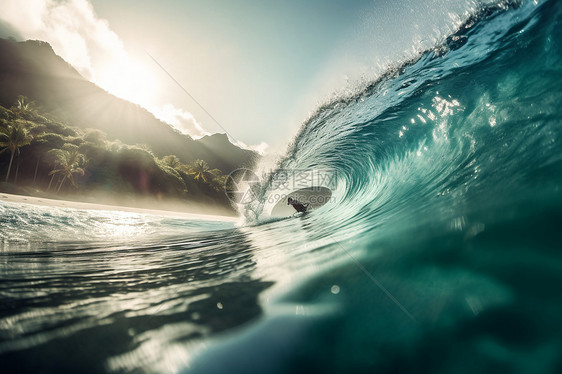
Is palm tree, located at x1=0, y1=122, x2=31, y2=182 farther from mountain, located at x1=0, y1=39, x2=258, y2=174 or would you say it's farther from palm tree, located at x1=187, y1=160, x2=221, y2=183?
mountain, located at x1=0, y1=39, x2=258, y2=174

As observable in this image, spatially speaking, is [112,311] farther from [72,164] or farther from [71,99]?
[71,99]

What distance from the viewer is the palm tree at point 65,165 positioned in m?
23.3

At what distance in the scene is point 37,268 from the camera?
208 centimetres

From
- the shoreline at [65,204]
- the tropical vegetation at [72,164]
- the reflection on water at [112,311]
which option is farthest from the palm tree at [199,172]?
the reflection on water at [112,311]

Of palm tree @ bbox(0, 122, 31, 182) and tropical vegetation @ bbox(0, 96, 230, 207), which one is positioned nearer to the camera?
palm tree @ bbox(0, 122, 31, 182)

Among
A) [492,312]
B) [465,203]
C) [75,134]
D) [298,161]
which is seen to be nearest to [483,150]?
[465,203]

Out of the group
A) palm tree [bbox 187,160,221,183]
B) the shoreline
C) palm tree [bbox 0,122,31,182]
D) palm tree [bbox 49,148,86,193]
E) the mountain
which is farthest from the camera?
the mountain

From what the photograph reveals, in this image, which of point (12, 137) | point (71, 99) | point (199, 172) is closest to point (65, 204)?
point (12, 137)

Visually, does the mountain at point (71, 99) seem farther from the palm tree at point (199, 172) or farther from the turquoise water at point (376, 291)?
the turquoise water at point (376, 291)

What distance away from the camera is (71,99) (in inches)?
2076

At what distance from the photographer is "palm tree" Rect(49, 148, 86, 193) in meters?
23.3

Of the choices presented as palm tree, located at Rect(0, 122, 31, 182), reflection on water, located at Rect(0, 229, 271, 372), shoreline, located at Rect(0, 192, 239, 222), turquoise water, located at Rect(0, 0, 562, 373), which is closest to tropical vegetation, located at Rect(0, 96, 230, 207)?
palm tree, located at Rect(0, 122, 31, 182)

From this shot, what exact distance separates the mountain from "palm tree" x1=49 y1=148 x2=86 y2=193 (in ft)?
80.8

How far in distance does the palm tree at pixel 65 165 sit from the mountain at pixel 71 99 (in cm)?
2462
